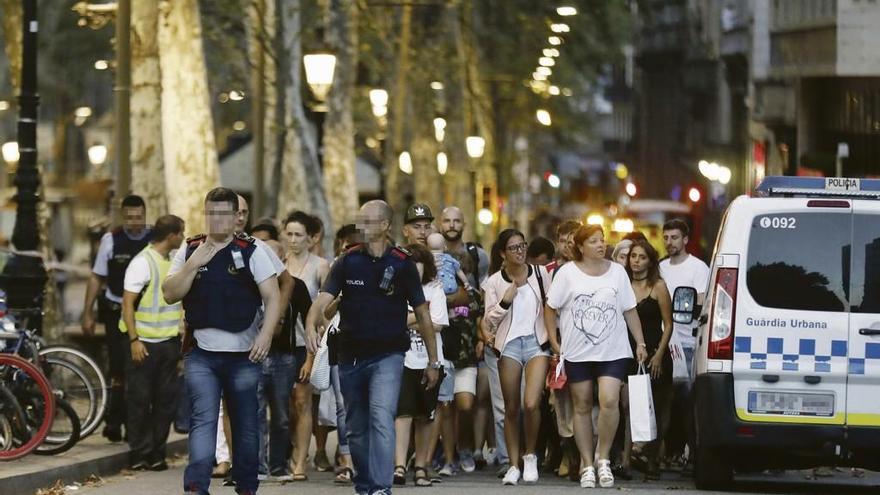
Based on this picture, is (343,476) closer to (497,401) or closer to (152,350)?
(497,401)

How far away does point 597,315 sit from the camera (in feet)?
47.0

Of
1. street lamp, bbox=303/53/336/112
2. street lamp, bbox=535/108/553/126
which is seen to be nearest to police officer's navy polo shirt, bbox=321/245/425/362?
street lamp, bbox=303/53/336/112

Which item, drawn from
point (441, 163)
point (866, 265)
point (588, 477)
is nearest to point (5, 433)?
point (588, 477)

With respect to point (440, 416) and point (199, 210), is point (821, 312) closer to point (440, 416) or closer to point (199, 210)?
point (440, 416)

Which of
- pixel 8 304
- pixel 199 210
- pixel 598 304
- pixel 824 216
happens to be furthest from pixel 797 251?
pixel 199 210

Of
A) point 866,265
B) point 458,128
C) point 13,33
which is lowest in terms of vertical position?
point 866,265

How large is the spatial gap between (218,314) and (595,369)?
148 inches

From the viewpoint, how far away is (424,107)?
5056 cm

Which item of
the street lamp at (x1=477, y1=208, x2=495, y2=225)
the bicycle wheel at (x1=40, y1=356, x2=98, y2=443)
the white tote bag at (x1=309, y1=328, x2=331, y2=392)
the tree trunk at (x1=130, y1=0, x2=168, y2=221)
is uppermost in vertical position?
the tree trunk at (x1=130, y1=0, x2=168, y2=221)

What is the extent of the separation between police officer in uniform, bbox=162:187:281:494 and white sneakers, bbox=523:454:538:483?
12.0 ft

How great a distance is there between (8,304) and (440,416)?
3.94 metres

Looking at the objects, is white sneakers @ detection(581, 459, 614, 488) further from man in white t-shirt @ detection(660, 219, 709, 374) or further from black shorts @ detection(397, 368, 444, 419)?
man in white t-shirt @ detection(660, 219, 709, 374)

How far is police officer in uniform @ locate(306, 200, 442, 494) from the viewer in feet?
39.8

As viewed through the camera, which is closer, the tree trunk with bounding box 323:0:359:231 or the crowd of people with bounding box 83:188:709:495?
the crowd of people with bounding box 83:188:709:495
